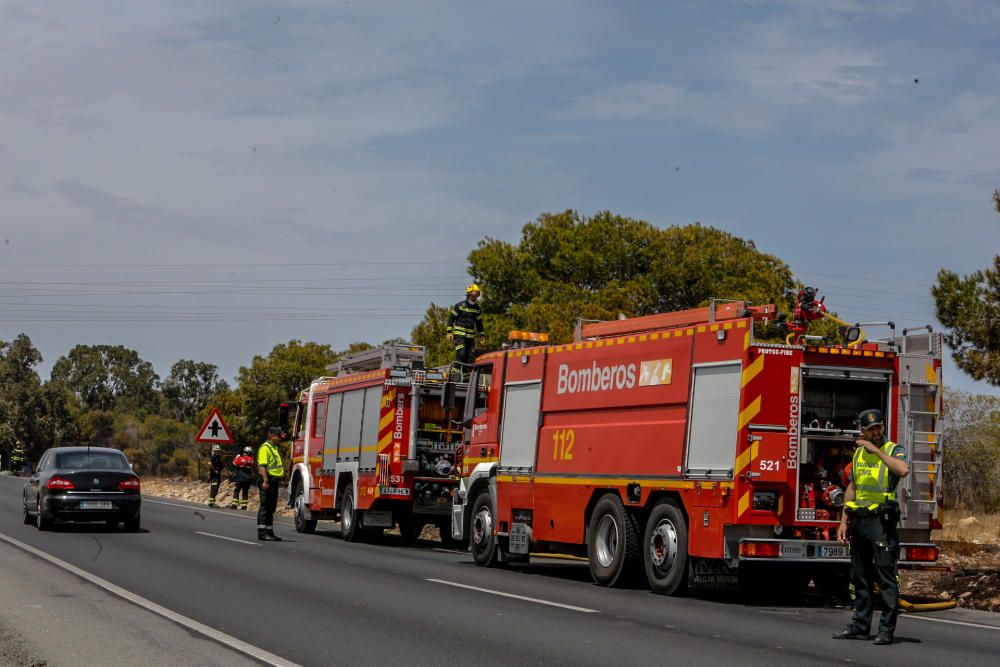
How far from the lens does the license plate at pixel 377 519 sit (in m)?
22.9

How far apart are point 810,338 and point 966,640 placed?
4.32 m

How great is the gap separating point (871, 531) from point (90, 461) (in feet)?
52.7

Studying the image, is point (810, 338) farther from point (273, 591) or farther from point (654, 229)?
point (654, 229)

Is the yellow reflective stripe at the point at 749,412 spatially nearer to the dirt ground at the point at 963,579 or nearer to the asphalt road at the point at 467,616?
the asphalt road at the point at 467,616

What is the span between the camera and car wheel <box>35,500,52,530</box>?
73.4 feet

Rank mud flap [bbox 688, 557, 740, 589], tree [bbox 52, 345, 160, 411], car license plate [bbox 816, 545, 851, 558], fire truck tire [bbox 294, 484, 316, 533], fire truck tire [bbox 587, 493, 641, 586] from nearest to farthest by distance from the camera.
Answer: car license plate [bbox 816, 545, 851, 558]
mud flap [bbox 688, 557, 740, 589]
fire truck tire [bbox 587, 493, 641, 586]
fire truck tire [bbox 294, 484, 316, 533]
tree [bbox 52, 345, 160, 411]

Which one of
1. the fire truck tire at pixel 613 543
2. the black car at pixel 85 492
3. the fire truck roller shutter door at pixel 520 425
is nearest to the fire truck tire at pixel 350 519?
the black car at pixel 85 492

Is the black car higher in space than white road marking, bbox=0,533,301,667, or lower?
higher

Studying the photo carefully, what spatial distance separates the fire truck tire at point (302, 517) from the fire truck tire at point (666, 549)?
1253 centimetres

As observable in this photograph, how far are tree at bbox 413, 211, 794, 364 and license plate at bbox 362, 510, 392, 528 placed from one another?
18146 mm

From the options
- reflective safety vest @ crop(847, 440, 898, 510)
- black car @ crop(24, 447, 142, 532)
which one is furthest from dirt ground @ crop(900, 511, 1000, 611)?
black car @ crop(24, 447, 142, 532)

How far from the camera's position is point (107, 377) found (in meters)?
140

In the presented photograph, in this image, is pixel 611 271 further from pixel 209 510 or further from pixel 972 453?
pixel 209 510

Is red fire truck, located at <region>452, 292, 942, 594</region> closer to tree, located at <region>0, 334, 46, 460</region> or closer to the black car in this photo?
the black car
